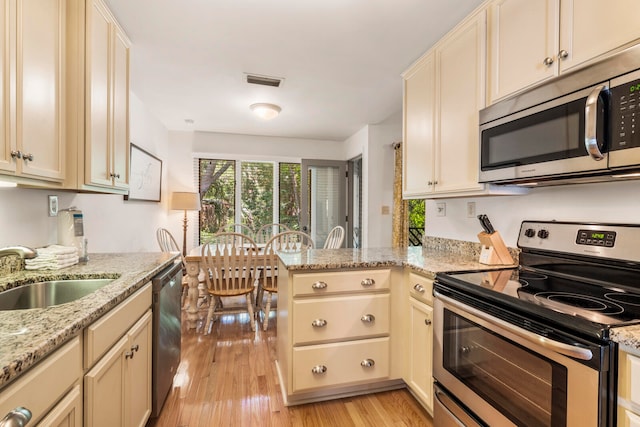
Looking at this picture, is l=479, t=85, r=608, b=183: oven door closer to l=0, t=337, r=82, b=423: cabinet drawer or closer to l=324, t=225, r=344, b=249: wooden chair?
l=0, t=337, r=82, b=423: cabinet drawer

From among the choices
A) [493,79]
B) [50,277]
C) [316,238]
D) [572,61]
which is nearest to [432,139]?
[493,79]

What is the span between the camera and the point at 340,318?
6.03 ft

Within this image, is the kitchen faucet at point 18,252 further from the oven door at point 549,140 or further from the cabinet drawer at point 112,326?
the oven door at point 549,140

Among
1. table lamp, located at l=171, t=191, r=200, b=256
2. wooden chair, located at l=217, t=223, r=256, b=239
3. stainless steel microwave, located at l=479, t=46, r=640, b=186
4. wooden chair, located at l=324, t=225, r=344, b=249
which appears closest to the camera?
stainless steel microwave, located at l=479, t=46, r=640, b=186

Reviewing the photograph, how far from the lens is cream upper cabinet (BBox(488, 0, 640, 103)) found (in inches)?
43.4

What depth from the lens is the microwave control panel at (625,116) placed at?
102 centimetres

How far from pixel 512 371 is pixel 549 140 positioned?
3.16 feet

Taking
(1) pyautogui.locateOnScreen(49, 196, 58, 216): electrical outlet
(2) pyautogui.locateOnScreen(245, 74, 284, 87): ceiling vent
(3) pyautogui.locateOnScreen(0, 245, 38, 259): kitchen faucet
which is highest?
(2) pyautogui.locateOnScreen(245, 74, 284, 87): ceiling vent

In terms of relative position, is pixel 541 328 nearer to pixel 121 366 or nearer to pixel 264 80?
pixel 121 366

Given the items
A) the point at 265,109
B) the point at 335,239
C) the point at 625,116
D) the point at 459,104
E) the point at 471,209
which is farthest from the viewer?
the point at 335,239

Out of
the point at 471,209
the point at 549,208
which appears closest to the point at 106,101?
the point at 471,209

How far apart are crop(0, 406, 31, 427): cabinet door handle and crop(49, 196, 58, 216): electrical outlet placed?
1.46 meters

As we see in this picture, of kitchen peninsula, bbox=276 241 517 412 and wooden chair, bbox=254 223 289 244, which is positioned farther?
wooden chair, bbox=254 223 289 244

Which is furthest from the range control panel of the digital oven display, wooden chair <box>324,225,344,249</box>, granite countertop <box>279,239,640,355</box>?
wooden chair <box>324,225,344,249</box>
